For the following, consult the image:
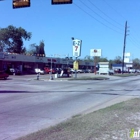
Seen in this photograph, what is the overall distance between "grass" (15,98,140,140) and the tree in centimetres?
8113

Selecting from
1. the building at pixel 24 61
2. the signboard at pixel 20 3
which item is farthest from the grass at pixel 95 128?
the building at pixel 24 61

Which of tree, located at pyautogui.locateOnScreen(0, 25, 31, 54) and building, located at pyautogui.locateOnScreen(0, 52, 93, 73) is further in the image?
tree, located at pyautogui.locateOnScreen(0, 25, 31, 54)

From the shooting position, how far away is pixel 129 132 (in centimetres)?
616

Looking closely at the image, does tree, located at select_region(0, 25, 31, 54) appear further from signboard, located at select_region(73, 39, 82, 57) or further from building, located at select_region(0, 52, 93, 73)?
signboard, located at select_region(73, 39, 82, 57)

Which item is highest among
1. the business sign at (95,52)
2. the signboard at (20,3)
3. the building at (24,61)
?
the business sign at (95,52)

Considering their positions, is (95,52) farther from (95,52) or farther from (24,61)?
(24,61)

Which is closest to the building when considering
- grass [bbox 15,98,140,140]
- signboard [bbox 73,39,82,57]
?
signboard [bbox 73,39,82,57]

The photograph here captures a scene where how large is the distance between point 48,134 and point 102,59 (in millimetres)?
171430

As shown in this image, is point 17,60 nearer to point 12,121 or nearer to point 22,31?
point 22,31

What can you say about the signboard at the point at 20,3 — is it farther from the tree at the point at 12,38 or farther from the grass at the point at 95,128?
the tree at the point at 12,38

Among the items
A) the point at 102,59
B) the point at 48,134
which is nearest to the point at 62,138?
the point at 48,134

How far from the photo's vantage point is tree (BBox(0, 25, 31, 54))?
84812 mm

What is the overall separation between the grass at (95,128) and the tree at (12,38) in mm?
81135

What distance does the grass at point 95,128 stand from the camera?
569 cm
